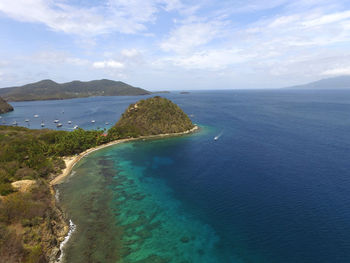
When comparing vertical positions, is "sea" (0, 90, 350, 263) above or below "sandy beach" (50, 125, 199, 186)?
below

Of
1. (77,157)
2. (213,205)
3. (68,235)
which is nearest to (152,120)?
(77,157)

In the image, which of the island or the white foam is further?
the white foam

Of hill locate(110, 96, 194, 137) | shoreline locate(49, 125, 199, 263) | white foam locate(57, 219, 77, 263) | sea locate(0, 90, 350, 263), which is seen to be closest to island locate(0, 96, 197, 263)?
hill locate(110, 96, 194, 137)

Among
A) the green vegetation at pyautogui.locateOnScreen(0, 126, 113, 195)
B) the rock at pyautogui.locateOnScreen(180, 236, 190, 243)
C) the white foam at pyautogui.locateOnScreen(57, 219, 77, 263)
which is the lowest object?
the rock at pyautogui.locateOnScreen(180, 236, 190, 243)

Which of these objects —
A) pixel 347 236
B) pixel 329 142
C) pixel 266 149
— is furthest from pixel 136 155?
pixel 329 142

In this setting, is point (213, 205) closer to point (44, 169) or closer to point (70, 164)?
point (44, 169)

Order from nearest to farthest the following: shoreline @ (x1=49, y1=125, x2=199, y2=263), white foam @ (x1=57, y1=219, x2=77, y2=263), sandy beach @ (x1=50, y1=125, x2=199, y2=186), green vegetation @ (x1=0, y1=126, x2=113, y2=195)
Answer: white foam @ (x1=57, y1=219, x2=77, y2=263)
shoreline @ (x1=49, y1=125, x2=199, y2=263)
green vegetation @ (x1=0, y1=126, x2=113, y2=195)
sandy beach @ (x1=50, y1=125, x2=199, y2=186)

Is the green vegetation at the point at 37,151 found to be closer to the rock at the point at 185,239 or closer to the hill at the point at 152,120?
the hill at the point at 152,120

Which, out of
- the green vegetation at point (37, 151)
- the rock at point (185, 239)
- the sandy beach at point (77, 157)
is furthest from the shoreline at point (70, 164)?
the rock at point (185, 239)

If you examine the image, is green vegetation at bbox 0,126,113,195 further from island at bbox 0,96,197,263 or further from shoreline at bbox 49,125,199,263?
shoreline at bbox 49,125,199,263
